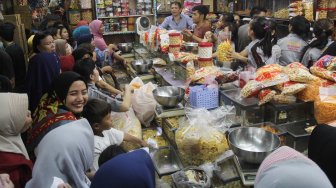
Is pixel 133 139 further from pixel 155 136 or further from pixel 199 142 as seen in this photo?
pixel 199 142

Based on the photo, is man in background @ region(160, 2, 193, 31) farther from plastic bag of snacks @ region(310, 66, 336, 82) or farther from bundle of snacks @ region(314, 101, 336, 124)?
bundle of snacks @ region(314, 101, 336, 124)

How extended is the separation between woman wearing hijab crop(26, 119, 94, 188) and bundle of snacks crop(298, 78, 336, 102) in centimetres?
159

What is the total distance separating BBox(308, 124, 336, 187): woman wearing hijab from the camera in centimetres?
169

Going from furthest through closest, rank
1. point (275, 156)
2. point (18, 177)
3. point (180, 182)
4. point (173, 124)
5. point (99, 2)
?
point (99, 2) < point (173, 124) < point (180, 182) < point (18, 177) < point (275, 156)

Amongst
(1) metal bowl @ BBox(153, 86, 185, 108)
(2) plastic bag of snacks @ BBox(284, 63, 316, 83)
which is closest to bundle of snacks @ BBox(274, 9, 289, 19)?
(1) metal bowl @ BBox(153, 86, 185, 108)

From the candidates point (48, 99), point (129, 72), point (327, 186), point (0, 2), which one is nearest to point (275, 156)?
point (327, 186)

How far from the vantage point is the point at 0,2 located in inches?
240

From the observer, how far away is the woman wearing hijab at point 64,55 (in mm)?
3855

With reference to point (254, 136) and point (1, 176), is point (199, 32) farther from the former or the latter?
point (1, 176)

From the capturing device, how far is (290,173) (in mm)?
1217

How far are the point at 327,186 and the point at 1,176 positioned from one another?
1.59 meters

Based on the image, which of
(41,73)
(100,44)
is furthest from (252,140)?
(100,44)

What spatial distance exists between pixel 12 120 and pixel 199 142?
122 cm

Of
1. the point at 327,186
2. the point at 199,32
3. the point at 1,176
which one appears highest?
the point at 199,32
